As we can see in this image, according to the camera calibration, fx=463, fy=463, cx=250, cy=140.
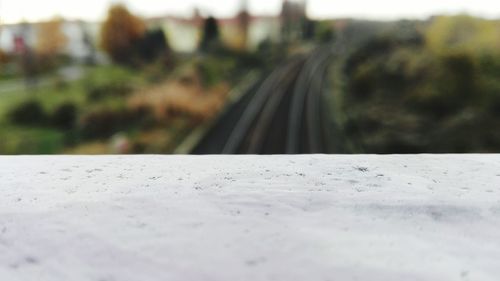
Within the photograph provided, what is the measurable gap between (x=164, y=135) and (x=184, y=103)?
12.3 inches

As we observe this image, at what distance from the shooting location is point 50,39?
308 centimetres

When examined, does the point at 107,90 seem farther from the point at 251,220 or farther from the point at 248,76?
the point at 251,220

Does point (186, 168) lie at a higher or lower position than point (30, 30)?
lower

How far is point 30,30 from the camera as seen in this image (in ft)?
9.81

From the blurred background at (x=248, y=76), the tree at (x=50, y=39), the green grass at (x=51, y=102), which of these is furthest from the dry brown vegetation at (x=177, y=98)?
the tree at (x=50, y=39)

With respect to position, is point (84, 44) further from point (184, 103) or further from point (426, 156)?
point (426, 156)

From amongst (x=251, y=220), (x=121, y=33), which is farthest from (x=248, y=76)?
(x=251, y=220)

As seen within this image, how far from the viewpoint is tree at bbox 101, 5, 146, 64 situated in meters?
3.16

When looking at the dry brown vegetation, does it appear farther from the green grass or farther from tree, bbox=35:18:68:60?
tree, bbox=35:18:68:60

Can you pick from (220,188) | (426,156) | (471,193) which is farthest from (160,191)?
(426,156)

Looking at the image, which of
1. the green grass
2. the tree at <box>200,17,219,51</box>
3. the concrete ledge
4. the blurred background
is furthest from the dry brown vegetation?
the concrete ledge

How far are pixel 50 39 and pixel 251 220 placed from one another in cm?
286

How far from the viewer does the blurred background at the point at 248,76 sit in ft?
10.1

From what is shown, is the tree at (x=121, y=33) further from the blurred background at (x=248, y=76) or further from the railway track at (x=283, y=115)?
the railway track at (x=283, y=115)
